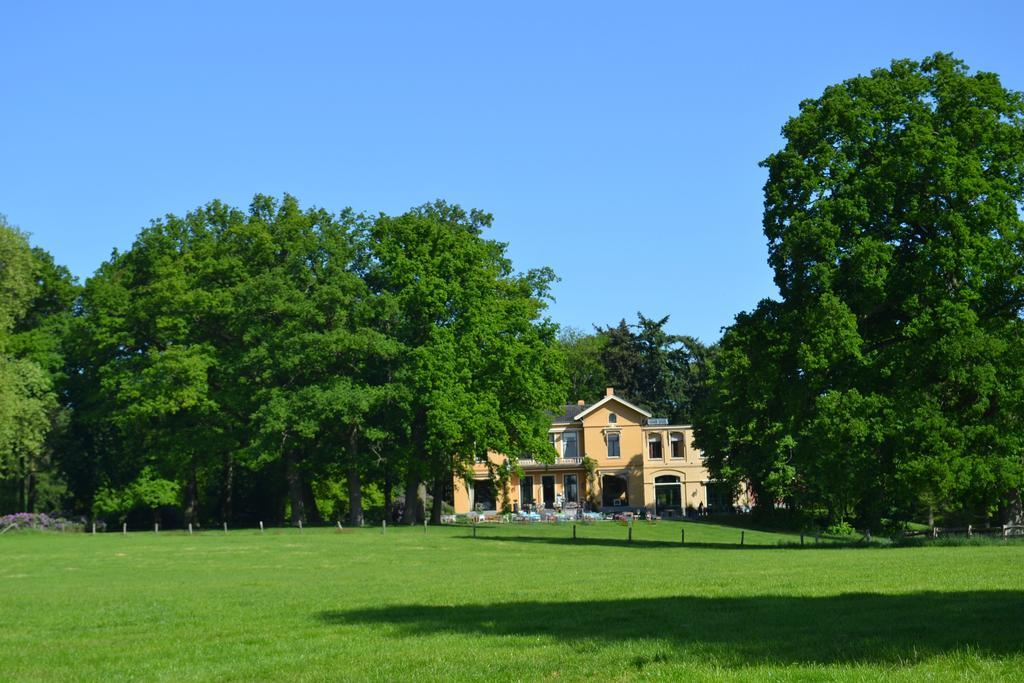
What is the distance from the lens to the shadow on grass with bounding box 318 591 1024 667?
12242 mm

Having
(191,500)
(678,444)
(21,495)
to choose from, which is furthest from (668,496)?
(21,495)

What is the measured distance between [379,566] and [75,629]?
15985mm

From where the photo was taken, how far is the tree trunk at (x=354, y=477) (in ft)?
214

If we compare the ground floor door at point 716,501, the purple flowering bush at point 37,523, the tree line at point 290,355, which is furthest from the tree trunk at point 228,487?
the ground floor door at point 716,501

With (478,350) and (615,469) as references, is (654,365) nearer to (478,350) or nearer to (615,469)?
(615,469)

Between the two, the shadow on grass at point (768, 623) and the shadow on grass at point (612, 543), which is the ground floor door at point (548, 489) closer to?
the shadow on grass at point (612, 543)

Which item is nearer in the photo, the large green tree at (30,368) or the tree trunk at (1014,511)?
the tree trunk at (1014,511)

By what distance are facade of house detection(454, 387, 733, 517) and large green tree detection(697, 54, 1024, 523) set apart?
54.4 meters

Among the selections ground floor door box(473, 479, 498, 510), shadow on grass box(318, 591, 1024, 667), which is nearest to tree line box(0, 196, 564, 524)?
ground floor door box(473, 479, 498, 510)

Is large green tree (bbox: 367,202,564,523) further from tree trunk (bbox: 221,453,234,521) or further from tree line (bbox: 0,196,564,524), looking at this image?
tree trunk (bbox: 221,453,234,521)

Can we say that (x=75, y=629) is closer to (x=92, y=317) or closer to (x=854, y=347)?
(x=854, y=347)

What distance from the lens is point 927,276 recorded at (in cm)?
3822

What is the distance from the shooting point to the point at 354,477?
6669cm

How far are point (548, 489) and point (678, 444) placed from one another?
11.2m
